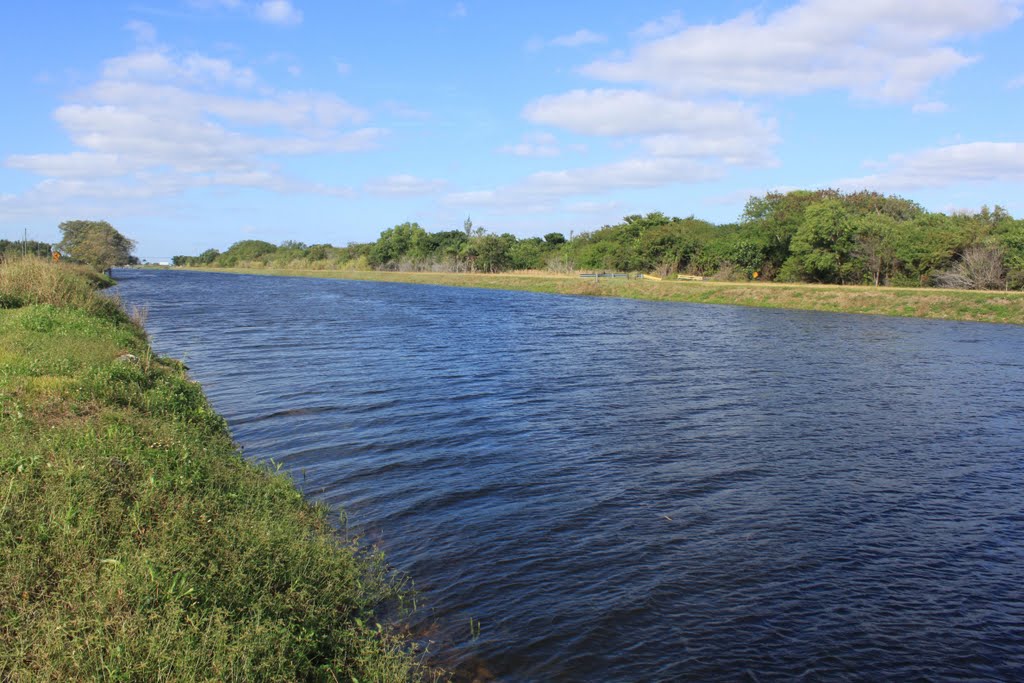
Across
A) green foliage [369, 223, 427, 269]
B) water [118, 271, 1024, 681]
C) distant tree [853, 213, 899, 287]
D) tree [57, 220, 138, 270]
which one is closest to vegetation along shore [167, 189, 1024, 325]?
distant tree [853, 213, 899, 287]

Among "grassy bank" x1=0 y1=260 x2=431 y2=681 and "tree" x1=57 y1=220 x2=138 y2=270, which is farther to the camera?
"tree" x1=57 y1=220 x2=138 y2=270

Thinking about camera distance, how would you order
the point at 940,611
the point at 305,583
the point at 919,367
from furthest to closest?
the point at 919,367 < the point at 940,611 < the point at 305,583

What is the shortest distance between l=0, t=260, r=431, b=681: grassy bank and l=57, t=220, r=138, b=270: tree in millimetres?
93926

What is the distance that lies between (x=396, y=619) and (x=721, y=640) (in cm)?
366

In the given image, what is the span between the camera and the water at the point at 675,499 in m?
7.27

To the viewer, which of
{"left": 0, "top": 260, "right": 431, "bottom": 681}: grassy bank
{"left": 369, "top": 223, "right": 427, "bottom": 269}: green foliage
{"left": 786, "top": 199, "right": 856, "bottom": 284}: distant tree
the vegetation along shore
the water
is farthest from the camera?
{"left": 369, "top": 223, "right": 427, "bottom": 269}: green foliage

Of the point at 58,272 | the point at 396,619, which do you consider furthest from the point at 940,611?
the point at 58,272

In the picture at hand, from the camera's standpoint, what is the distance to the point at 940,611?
7.95m

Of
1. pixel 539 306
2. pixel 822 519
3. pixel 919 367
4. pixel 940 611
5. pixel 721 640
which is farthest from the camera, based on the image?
pixel 539 306

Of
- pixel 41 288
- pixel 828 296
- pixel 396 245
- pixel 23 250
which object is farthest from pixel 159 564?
pixel 396 245

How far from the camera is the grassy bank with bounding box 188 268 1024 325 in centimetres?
4734

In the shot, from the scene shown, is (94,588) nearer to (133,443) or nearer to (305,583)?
(305,583)

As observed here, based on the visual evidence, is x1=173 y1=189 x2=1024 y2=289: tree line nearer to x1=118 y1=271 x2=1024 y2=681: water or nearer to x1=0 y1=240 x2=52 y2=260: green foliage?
x1=118 y1=271 x2=1024 y2=681: water

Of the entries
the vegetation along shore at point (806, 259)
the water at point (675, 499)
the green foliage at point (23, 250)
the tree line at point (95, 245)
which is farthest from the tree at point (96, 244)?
the water at point (675, 499)
